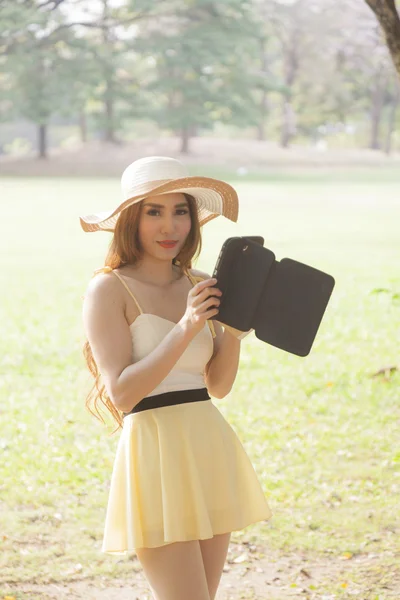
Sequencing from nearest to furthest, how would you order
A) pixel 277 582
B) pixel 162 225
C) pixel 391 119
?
pixel 162 225
pixel 277 582
pixel 391 119

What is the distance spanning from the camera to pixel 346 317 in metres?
11.5

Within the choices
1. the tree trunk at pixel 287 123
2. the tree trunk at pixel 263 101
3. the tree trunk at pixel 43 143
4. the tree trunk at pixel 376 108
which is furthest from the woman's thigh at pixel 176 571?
the tree trunk at pixel 376 108

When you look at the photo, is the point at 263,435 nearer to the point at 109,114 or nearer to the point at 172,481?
the point at 172,481

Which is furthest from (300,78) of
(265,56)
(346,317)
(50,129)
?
(346,317)

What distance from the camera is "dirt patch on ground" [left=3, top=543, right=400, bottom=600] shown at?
4.60 metres

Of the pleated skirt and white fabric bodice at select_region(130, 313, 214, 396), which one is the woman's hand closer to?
white fabric bodice at select_region(130, 313, 214, 396)

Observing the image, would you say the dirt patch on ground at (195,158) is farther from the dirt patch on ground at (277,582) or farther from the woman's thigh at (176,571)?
the woman's thigh at (176,571)

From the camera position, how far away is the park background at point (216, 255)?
17.0 ft

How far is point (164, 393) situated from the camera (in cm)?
285

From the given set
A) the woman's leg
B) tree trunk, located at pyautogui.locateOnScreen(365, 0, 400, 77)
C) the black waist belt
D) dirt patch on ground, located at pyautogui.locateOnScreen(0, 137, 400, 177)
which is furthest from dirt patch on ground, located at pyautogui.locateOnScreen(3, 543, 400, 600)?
dirt patch on ground, located at pyautogui.locateOnScreen(0, 137, 400, 177)

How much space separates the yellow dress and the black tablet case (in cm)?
24

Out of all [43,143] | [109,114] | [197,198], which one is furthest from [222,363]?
[109,114]

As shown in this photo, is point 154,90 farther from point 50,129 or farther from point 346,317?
point 346,317

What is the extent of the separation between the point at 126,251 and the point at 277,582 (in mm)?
2407
